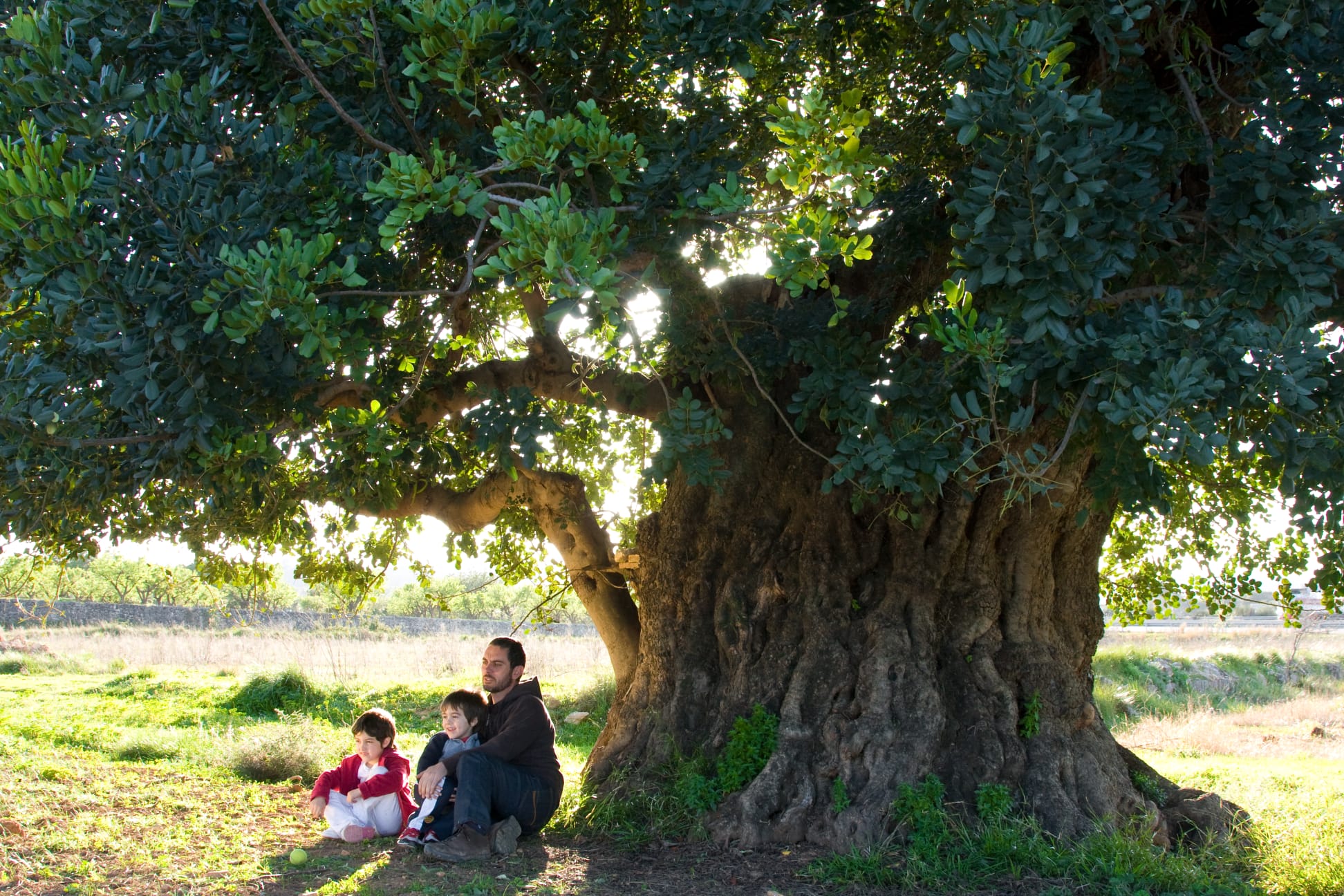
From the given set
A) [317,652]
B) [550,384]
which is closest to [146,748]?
[550,384]

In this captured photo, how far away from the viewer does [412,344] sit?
19.6 ft

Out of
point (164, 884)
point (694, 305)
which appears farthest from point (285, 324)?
point (164, 884)

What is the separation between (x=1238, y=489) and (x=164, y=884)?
778 centimetres

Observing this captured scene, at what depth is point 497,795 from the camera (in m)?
5.71

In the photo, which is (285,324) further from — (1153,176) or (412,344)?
(1153,176)

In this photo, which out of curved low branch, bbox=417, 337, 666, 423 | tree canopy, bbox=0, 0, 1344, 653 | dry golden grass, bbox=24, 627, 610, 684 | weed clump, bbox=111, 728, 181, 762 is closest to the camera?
tree canopy, bbox=0, 0, 1344, 653

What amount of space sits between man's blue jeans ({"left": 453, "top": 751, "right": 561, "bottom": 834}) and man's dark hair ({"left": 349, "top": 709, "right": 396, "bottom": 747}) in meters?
0.61

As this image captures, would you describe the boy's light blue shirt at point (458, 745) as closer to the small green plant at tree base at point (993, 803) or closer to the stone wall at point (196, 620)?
the small green plant at tree base at point (993, 803)

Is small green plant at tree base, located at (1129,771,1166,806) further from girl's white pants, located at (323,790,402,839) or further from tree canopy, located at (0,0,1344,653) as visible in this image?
girl's white pants, located at (323,790,402,839)

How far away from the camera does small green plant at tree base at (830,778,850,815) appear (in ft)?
18.9

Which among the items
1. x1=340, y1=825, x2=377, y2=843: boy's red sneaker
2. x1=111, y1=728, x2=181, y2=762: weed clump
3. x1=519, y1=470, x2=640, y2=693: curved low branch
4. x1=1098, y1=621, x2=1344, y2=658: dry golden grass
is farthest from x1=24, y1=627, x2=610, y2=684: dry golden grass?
x1=1098, y1=621, x2=1344, y2=658: dry golden grass

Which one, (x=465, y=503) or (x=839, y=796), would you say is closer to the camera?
(x=839, y=796)

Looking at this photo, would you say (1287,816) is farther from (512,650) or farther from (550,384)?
(550,384)

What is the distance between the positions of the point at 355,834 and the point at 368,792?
9.4 inches
